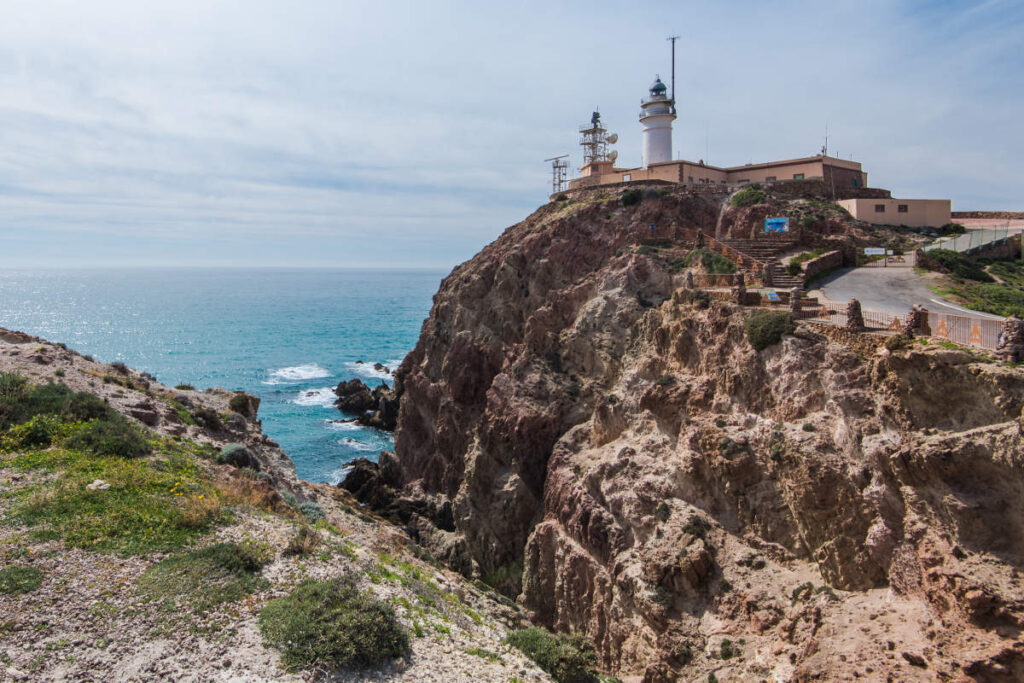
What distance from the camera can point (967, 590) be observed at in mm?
13266

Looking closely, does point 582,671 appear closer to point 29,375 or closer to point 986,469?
point 986,469

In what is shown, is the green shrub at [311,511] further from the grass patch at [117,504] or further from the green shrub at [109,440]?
the green shrub at [109,440]

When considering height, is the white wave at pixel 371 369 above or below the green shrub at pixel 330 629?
below

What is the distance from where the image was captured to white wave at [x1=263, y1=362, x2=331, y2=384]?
248 ft

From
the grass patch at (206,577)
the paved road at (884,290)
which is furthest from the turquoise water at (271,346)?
the paved road at (884,290)

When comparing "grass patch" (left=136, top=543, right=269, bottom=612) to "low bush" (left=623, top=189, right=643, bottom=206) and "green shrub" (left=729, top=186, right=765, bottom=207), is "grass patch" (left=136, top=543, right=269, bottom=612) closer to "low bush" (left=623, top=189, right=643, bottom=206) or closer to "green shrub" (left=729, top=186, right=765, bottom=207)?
"low bush" (left=623, top=189, right=643, bottom=206)

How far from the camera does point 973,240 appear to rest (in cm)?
3031

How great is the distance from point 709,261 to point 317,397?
166 ft

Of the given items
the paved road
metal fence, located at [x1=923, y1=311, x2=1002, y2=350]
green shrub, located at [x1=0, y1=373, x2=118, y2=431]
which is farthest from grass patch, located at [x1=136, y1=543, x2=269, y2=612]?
the paved road

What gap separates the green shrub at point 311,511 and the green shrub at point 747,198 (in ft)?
101

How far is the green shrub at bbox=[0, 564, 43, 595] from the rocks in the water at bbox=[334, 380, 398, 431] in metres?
41.6

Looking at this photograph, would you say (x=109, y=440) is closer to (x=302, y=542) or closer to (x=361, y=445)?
(x=302, y=542)

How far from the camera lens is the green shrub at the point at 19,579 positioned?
41.1ft

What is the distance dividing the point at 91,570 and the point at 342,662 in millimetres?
6614
